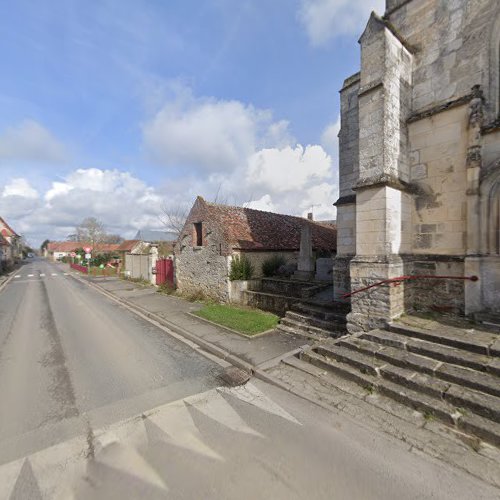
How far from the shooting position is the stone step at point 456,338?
446cm

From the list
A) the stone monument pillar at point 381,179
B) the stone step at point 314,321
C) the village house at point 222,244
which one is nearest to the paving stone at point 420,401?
the stone monument pillar at point 381,179

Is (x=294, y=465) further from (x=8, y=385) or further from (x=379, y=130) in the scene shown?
(x=379, y=130)

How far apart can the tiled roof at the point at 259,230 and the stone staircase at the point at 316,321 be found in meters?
4.35

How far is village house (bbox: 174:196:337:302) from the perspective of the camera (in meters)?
11.5

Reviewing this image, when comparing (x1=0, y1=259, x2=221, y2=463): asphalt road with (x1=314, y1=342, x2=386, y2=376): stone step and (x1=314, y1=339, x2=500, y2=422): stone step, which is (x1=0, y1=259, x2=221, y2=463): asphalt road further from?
(x1=314, y1=339, x2=500, y2=422): stone step

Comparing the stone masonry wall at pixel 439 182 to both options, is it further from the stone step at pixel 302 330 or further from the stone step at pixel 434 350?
the stone step at pixel 302 330

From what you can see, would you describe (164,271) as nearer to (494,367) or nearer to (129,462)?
(129,462)

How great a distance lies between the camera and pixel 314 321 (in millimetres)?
7395

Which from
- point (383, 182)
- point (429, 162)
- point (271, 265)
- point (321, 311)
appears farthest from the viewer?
point (271, 265)

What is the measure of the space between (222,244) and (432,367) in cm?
854

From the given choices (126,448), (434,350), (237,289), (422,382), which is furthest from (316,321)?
(126,448)

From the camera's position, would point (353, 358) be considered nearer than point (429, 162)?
Yes

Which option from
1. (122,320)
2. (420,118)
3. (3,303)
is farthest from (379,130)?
(3,303)

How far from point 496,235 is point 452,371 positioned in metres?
3.24
